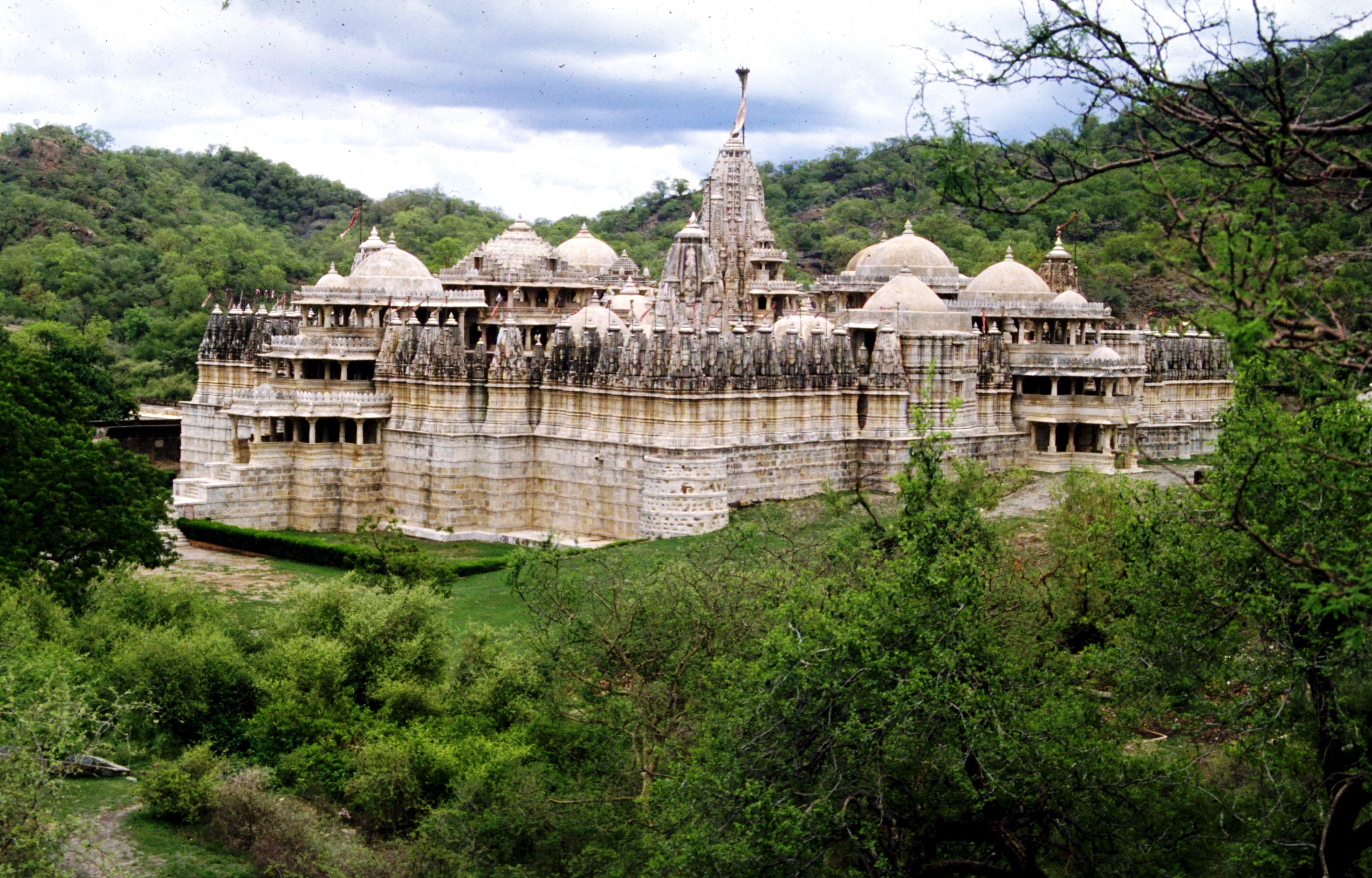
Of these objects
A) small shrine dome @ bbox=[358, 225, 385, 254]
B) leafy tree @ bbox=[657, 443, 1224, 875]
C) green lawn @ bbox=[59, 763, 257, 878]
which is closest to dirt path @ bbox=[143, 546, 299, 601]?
green lawn @ bbox=[59, 763, 257, 878]

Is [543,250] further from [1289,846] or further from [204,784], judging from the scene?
[1289,846]

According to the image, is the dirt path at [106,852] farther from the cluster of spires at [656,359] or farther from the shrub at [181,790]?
the cluster of spires at [656,359]

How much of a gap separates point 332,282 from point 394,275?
5.45ft

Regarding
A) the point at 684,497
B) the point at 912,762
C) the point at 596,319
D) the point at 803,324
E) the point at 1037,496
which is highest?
the point at 596,319

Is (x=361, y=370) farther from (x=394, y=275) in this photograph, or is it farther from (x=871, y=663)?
(x=871, y=663)

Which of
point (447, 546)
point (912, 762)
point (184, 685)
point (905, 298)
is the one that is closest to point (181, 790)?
point (184, 685)

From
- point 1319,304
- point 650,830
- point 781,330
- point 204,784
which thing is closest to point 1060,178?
point 1319,304

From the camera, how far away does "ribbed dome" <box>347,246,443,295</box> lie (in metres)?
46.1

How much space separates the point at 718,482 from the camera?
38750 mm

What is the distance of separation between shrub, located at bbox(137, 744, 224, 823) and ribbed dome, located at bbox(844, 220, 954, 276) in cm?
3066

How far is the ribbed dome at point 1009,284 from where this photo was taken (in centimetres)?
4853

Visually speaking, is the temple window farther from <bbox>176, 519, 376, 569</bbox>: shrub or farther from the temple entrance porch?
the temple entrance porch

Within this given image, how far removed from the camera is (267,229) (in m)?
113

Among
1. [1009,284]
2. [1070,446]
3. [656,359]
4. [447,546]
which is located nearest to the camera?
[656,359]
